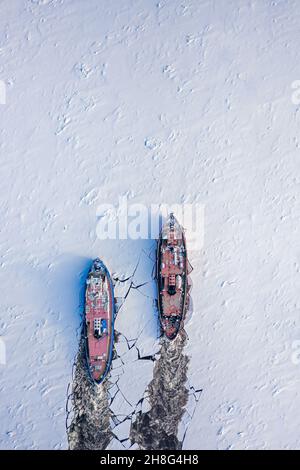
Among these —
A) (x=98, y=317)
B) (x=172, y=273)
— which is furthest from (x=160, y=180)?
(x=98, y=317)

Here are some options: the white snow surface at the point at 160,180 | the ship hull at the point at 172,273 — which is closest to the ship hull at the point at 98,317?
the white snow surface at the point at 160,180

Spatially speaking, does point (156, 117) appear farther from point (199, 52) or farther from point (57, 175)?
point (57, 175)

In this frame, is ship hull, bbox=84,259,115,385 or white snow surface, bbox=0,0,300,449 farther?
white snow surface, bbox=0,0,300,449

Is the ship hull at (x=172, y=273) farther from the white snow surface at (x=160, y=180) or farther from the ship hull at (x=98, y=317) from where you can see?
the ship hull at (x=98, y=317)

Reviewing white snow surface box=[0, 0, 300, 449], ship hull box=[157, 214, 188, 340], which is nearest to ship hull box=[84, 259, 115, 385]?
white snow surface box=[0, 0, 300, 449]

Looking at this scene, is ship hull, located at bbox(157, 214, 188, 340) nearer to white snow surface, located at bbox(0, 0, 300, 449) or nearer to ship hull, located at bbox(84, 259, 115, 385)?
white snow surface, located at bbox(0, 0, 300, 449)
